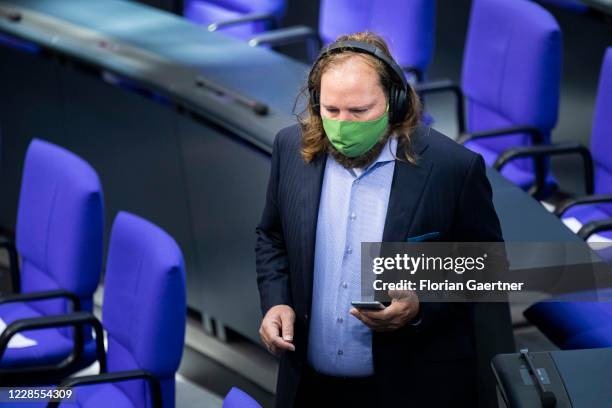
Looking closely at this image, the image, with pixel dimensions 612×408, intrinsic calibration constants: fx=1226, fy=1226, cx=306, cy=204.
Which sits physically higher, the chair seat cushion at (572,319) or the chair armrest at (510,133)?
the chair armrest at (510,133)

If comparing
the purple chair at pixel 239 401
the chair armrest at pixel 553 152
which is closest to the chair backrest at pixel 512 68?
the chair armrest at pixel 553 152

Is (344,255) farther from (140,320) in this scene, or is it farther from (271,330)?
(140,320)

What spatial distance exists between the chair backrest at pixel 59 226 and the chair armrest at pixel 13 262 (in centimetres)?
6

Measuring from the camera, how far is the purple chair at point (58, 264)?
11.2 feet

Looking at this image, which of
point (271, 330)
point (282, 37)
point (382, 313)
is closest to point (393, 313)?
point (382, 313)

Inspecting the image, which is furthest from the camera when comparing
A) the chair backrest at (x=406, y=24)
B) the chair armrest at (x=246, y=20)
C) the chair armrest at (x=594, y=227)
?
the chair armrest at (x=246, y=20)

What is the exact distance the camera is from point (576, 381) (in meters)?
1.97

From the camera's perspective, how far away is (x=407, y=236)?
241cm

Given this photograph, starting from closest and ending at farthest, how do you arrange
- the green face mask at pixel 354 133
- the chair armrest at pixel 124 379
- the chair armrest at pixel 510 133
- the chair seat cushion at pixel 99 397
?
the green face mask at pixel 354 133 < the chair armrest at pixel 124 379 < the chair seat cushion at pixel 99 397 < the chair armrest at pixel 510 133

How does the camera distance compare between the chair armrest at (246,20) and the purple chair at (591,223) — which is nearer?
the purple chair at (591,223)

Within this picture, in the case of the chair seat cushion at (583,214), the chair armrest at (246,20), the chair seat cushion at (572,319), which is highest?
the chair armrest at (246,20)

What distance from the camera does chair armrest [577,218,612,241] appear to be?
341 centimetres

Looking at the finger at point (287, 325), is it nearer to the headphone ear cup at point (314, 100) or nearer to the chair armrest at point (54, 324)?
the headphone ear cup at point (314, 100)

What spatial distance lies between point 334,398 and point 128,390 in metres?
0.78
